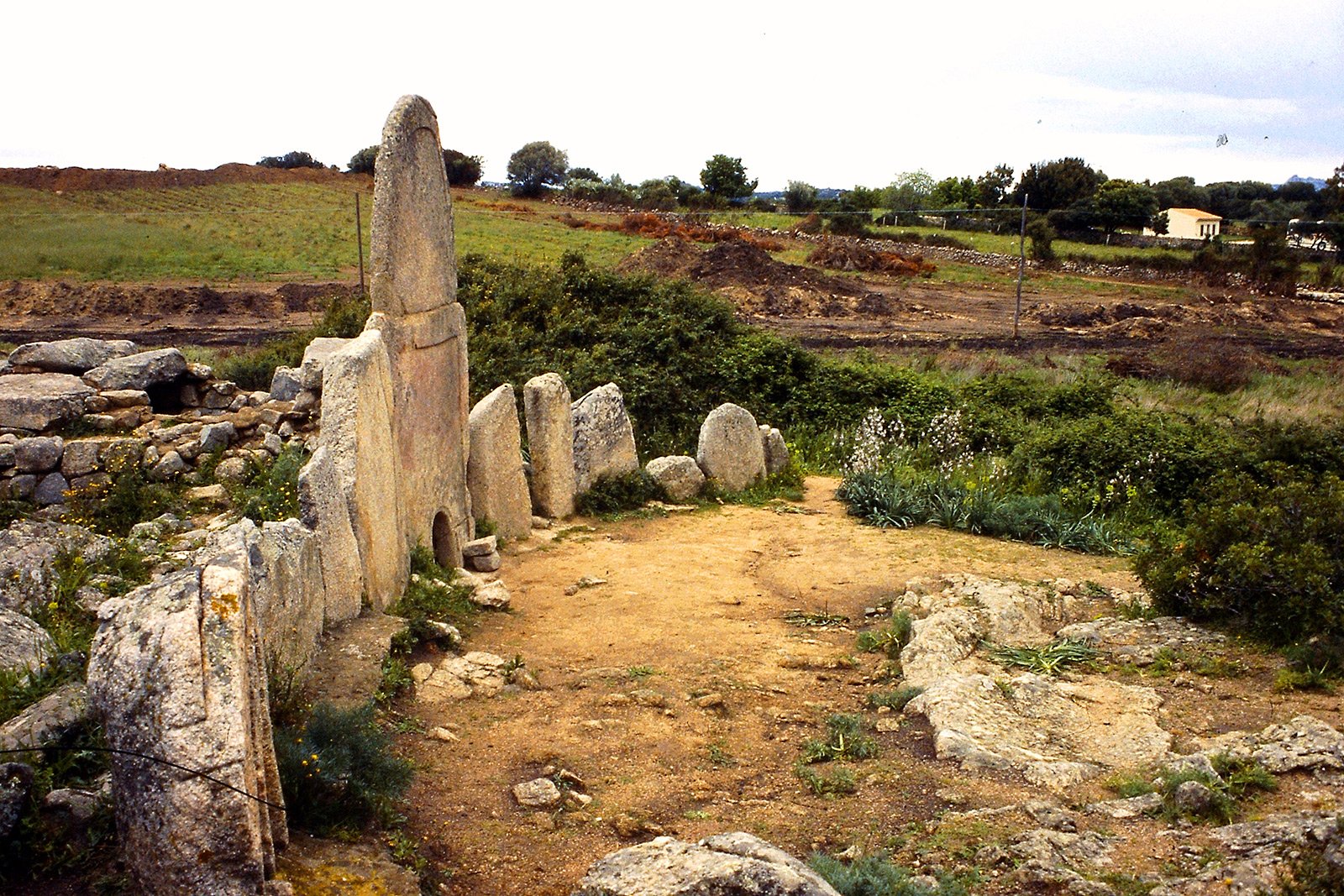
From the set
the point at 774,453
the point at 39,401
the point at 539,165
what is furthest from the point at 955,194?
the point at 39,401

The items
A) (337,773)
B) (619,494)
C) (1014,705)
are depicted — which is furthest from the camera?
(619,494)

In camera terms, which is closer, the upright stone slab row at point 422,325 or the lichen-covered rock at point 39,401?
the upright stone slab row at point 422,325

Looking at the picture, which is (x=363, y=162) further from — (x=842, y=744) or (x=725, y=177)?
A: (x=842, y=744)

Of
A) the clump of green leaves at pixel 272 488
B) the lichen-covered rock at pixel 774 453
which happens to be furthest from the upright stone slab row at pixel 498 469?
the lichen-covered rock at pixel 774 453

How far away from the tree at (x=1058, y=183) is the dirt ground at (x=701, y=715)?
4004cm

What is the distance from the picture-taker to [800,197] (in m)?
53.8

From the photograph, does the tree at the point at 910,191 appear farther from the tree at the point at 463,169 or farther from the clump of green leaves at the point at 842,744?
the clump of green leaves at the point at 842,744

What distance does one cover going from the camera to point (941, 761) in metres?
5.88

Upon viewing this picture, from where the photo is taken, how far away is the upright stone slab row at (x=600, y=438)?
11.6m

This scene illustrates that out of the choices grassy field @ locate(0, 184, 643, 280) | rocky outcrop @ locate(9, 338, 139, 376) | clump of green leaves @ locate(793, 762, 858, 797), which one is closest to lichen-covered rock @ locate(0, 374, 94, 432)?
rocky outcrop @ locate(9, 338, 139, 376)

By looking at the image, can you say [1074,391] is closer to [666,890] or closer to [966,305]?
[666,890]

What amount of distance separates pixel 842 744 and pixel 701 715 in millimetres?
907

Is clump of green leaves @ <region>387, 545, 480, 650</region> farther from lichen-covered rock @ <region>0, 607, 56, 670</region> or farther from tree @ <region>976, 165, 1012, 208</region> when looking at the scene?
tree @ <region>976, 165, 1012, 208</region>

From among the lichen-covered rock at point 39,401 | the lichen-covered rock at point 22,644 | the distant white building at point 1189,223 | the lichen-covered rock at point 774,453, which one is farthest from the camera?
the distant white building at point 1189,223
